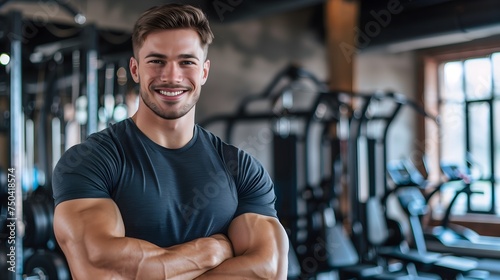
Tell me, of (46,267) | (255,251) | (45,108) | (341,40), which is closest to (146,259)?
(255,251)

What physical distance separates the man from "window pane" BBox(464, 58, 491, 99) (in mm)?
6923

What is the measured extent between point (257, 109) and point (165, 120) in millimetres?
5686

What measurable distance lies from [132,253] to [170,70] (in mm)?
357

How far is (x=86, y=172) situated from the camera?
1.08 metres

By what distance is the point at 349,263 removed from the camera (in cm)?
457

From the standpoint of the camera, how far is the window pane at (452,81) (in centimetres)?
778

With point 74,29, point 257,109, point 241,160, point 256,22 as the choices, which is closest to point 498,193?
point 257,109

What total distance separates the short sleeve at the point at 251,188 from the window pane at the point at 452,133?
6.96 metres

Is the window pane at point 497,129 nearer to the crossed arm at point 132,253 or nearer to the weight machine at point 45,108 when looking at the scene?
the weight machine at point 45,108

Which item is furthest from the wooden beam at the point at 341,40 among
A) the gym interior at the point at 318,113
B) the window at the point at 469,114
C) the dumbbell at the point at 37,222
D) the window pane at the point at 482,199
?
the dumbbell at the point at 37,222

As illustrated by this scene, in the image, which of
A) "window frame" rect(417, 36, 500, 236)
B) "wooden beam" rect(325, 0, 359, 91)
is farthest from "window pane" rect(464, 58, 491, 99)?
"wooden beam" rect(325, 0, 359, 91)

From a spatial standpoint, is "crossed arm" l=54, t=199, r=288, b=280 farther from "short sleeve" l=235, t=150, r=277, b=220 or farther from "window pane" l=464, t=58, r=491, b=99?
"window pane" l=464, t=58, r=491, b=99

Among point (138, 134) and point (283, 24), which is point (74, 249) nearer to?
point (138, 134)

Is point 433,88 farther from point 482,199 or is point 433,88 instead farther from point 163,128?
point 163,128
